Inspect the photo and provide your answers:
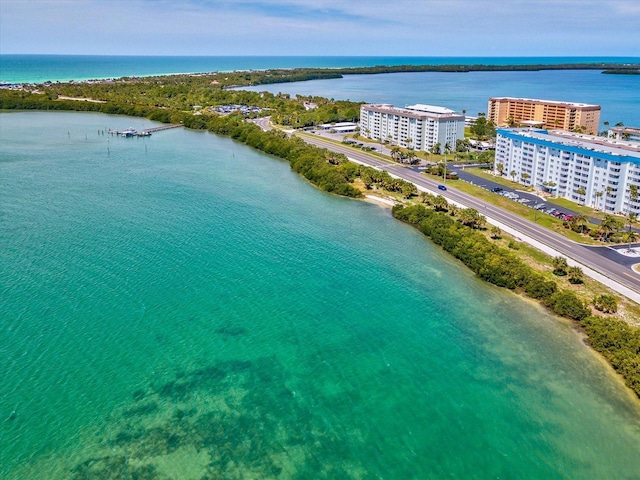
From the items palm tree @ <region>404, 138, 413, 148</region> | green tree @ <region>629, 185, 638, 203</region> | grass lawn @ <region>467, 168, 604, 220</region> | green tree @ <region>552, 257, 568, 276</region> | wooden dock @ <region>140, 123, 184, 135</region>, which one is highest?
wooden dock @ <region>140, 123, 184, 135</region>

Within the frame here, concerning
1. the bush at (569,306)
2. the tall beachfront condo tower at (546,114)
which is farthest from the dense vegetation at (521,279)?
the tall beachfront condo tower at (546,114)

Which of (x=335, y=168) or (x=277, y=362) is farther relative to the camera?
(x=335, y=168)

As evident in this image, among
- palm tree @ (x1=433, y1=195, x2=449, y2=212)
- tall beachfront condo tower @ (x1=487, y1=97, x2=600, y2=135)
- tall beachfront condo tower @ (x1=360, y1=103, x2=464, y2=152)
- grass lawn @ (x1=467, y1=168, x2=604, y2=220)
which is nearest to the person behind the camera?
grass lawn @ (x1=467, y1=168, x2=604, y2=220)

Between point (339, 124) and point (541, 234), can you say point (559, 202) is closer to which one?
point (541, 234)

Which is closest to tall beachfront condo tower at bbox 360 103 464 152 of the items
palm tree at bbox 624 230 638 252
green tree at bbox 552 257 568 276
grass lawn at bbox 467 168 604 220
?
grass lawn at bbox 467 168 604 220

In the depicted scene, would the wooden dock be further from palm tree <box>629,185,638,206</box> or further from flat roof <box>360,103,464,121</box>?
palm tree <box>629,185,638,206</box>

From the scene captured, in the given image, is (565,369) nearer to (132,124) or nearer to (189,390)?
(189,390)

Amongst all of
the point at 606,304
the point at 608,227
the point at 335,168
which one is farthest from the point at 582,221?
the point at 335,168

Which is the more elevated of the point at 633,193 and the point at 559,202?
the point at 633,193
